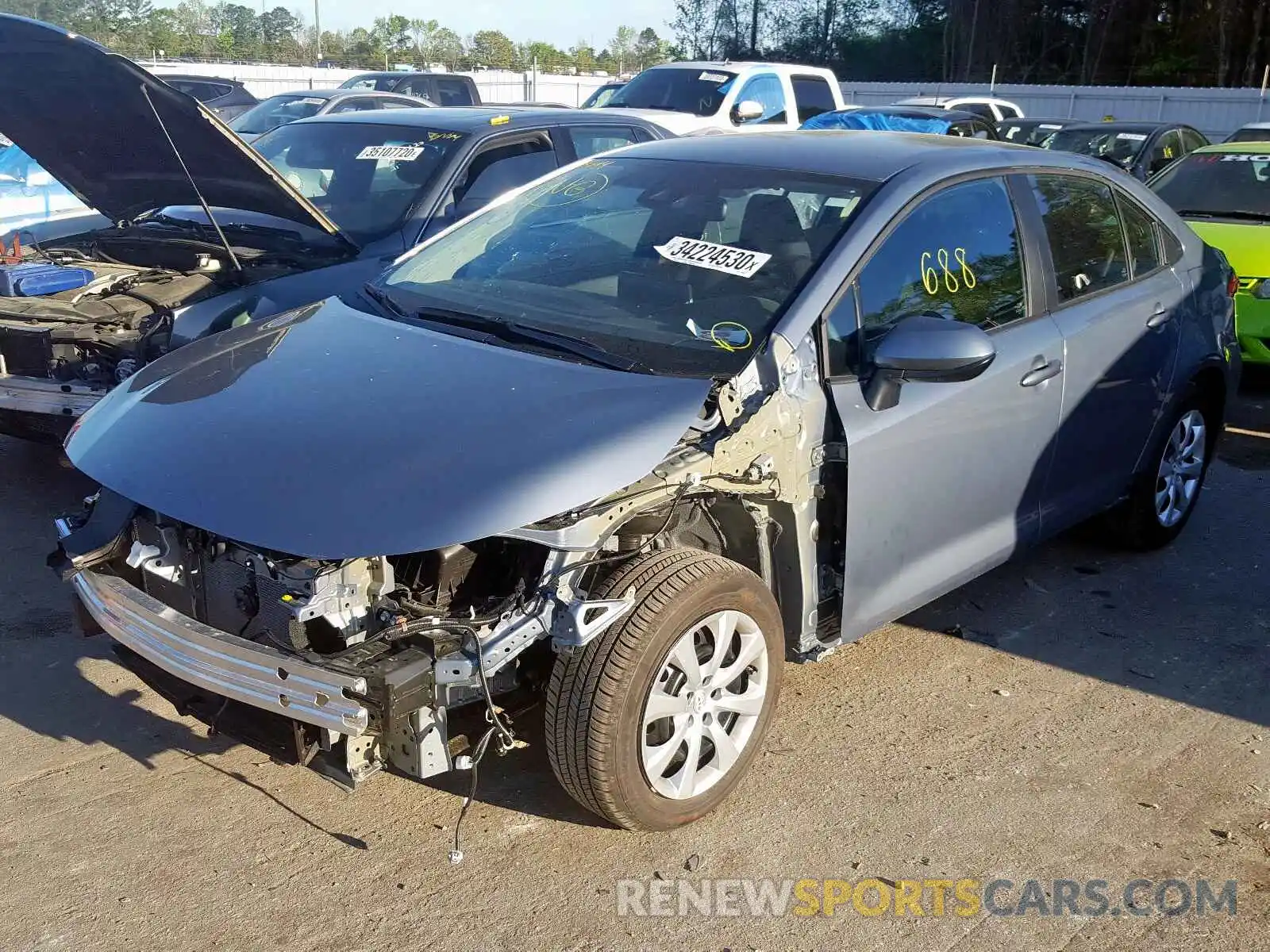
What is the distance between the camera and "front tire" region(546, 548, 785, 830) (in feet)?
10.2

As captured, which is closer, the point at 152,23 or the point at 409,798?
the point at 409,798

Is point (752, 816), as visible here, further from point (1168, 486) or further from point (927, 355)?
point (1168, 486)

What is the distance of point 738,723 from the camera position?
3.53 metres

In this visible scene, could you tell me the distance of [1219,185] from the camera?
30.4ft

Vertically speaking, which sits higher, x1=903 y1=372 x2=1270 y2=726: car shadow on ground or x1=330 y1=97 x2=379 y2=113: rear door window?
x1=330 y1=97 x2=379 y2=113: rear door window

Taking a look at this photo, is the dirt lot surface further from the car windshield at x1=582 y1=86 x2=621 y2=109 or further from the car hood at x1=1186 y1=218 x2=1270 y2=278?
the car windshield at x1=582 y1=86 x2=621 y2=109

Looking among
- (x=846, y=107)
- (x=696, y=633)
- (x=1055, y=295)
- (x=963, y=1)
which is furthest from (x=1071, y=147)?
(x=963, y=1)

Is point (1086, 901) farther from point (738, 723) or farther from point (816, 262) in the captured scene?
point (816, 262)

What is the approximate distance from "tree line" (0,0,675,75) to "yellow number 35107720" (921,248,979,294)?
3378cm

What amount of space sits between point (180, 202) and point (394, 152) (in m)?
1.17

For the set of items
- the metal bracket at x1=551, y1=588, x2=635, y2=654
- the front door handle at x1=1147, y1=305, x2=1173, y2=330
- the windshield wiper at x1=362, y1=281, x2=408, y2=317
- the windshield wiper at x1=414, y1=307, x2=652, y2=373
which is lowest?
the metal bracket at x1=551, y1=588, x2=635, y2=654

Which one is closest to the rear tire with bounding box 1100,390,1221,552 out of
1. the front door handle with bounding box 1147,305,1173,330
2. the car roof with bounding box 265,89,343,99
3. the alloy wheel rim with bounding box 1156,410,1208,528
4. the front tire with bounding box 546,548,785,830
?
the alloy wheel rim with bounding box 1156,410,1208,528

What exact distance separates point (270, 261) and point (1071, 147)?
10.5m

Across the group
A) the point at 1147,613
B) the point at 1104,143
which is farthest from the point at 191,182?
Answer: the point at 1104,143
